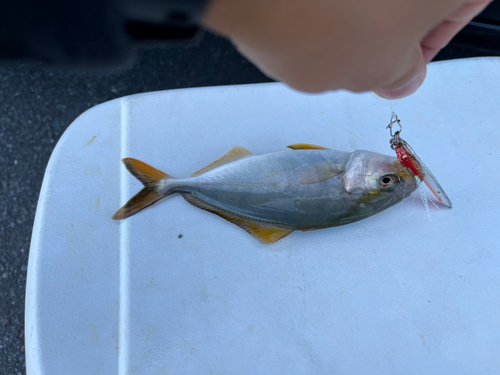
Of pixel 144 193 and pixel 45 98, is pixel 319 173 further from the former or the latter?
pixel 45 98

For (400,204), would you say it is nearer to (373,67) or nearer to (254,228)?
(254,228)

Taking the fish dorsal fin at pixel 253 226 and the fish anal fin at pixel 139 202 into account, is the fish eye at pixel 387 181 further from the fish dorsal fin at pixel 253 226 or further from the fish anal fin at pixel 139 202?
the fish anal fin at pixel 139 202

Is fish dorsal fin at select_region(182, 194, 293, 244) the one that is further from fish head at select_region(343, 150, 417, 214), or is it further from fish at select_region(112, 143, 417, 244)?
fish head at select_region(343, 150, 417, 214)

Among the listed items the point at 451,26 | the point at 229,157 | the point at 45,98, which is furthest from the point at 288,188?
the point at 45,98

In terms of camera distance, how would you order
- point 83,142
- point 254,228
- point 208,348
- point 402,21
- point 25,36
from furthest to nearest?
1. point 83,142
2. point 254,228
3. point 208,348
4. point 402,21
5. point 25,36

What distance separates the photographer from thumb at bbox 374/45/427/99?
756mm

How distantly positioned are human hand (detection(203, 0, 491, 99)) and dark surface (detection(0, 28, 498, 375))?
186 cm

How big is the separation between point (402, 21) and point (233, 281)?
108 cm

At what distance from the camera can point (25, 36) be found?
1.37 ft

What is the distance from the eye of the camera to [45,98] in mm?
2439

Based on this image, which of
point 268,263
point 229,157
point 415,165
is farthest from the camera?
point 229,157

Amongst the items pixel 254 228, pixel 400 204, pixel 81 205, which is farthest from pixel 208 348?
pixel 400 204

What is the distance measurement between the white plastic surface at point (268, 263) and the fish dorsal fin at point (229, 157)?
50 millimetres

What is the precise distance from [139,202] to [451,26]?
1.18m
